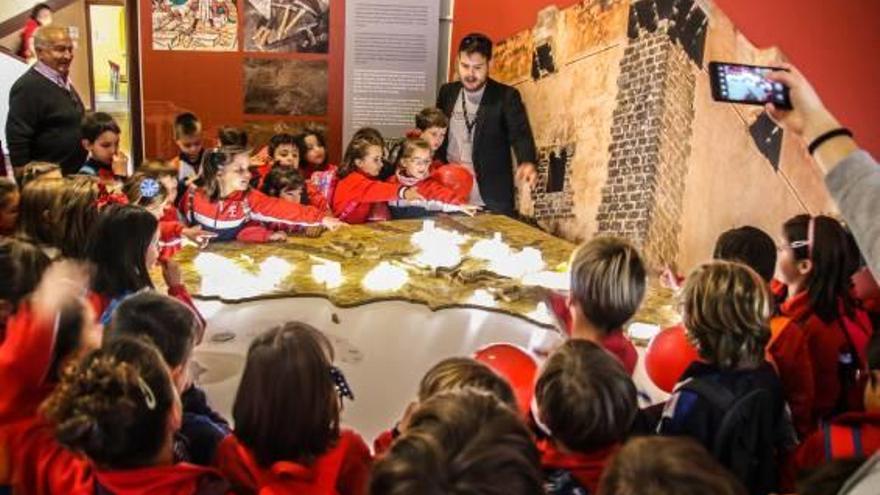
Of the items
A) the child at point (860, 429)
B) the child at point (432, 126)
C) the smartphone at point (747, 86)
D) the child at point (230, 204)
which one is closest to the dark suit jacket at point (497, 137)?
the child at point (432, 126)

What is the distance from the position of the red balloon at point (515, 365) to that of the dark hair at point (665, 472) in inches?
41.2

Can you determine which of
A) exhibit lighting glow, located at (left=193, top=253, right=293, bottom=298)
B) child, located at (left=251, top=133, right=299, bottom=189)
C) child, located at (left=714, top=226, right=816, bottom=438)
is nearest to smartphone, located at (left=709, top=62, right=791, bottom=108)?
child, located at (left=714, top=226, right=816, bottom=438)

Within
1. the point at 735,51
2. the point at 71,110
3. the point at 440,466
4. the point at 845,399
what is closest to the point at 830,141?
the point at 440,466

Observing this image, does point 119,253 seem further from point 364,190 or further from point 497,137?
point 497,137

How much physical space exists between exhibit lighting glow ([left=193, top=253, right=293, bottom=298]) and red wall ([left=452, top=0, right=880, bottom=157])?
250 centimetres

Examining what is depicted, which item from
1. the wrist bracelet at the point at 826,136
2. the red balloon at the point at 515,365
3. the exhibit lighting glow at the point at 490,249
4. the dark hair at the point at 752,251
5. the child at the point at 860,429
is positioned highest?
the wrist bracelet at the point at 826,136

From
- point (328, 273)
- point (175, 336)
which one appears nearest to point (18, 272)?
point (175, 336)

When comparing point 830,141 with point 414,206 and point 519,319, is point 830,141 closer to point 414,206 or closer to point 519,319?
point 519,319

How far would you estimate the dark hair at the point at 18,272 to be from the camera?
2.44 m

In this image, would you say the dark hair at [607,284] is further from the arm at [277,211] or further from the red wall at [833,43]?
the arm at [277,211]

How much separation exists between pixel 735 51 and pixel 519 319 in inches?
67.5

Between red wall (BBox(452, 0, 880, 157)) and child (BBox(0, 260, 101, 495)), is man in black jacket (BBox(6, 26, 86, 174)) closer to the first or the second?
child (BBox(0, 260, 101, 495))

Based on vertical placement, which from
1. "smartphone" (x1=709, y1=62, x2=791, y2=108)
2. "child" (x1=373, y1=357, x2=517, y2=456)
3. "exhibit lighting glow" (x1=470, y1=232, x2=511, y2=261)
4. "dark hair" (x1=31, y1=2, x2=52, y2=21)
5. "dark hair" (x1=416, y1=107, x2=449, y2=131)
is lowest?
"exhibit lighting glow" (x1=470, y1=232, x2=511, y2=261)

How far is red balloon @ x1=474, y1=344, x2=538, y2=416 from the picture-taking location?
8.29 ft
